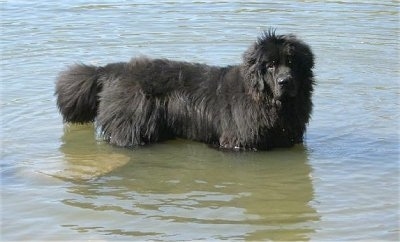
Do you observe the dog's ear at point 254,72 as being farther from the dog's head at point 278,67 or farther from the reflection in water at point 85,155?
the reflection in water at point 85,155

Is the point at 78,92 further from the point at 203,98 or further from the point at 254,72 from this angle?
the point at 254,72

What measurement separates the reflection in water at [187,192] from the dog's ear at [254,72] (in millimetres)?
721

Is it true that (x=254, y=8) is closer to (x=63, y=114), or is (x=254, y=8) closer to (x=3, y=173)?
(x=63, y=114)

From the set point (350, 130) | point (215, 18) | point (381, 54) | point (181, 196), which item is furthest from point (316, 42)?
point (181, 196)

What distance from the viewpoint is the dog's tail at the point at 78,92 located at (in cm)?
924

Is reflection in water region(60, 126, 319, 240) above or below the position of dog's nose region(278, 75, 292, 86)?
below

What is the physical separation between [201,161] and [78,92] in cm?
198

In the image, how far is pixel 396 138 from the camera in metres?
8.80

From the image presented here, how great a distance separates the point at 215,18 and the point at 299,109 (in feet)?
20.9

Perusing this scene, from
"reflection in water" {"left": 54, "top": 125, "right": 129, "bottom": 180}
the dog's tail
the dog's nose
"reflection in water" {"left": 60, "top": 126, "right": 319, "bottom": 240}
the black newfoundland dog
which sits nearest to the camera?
"reflection in water" {"left": 60, "top": 126, "right": 319, "bottom": 240}

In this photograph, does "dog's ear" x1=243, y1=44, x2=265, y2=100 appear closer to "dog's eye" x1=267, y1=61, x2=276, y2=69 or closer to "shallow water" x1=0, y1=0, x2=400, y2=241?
"dog's eye" x1=267, y1=61, x2=276, y2=69

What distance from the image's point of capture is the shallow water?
256 inches

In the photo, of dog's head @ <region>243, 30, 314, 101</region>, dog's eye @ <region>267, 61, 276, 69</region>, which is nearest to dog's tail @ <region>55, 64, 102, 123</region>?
dog's head @ <region>243, 30, 314, 101</region>

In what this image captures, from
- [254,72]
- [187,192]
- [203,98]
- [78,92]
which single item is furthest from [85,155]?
[254,72]
